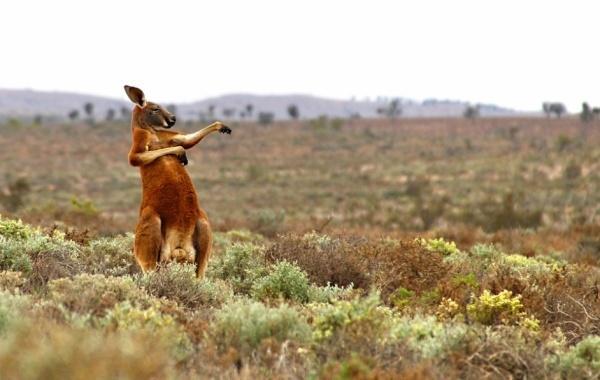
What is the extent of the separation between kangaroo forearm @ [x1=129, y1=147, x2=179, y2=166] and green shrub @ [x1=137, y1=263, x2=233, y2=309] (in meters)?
1.13

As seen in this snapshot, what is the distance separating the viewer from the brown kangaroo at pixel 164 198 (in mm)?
7969

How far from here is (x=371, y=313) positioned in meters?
5.77

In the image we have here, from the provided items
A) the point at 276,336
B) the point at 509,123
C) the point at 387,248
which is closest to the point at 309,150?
the point at 509,123

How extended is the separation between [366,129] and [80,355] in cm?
7157

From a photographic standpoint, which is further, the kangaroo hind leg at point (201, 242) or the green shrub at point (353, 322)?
the kangaroo hind leg at point (201, 242)

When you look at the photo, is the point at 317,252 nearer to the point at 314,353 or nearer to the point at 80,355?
the point at 314,353

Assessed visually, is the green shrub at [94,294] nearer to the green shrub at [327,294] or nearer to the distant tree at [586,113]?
the green shrub at [327,294]

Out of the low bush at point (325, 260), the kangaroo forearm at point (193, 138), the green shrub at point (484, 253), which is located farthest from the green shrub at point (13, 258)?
the green shrub at point (484, 253)

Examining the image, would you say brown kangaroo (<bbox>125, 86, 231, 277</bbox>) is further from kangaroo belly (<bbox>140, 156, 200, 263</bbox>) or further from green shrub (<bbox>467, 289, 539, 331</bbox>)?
green shrub (<bbox>467, 289, 539, 331</bbox>)

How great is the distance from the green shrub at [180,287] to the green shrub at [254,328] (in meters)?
1.43

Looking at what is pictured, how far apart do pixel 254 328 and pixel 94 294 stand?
134 centimetres

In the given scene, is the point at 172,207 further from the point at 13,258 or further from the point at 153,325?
the point at 153,325

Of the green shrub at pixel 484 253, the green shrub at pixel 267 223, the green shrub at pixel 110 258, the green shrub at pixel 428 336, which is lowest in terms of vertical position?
the green shrub at pixel 267 223

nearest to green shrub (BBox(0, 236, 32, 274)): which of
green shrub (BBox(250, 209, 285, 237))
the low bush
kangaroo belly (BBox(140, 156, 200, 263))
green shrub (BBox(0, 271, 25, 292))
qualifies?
green shrub (BBox(0, 271, 25, 292))
